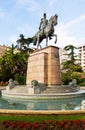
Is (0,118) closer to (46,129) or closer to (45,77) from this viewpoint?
(46,129)

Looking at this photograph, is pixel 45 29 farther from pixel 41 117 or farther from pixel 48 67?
pixel 41 117

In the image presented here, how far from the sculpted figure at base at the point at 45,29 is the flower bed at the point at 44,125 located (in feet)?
53.4

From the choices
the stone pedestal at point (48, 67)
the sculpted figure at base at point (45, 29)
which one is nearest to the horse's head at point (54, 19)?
the sculpted figure at base at point (45, 29)

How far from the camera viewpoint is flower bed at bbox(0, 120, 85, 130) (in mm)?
9133

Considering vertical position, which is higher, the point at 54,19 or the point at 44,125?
Answer: the point at 54,19

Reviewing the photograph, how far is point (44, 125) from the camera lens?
30.4 feet

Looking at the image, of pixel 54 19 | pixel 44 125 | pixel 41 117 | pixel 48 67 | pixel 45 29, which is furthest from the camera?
pixel 45 29

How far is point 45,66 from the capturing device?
24.6 meters

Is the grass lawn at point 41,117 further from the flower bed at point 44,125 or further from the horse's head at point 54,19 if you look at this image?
the horse's head at point 54,19

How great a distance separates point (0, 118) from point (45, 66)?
1427 centimetres

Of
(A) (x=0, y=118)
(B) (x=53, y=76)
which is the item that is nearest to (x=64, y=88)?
(B) (x=53, y=76)

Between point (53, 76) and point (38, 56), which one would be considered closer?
point (53, 76)

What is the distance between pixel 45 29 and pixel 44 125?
56.4ft

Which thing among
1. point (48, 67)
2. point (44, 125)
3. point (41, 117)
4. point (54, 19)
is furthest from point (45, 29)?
point (44, 125)
